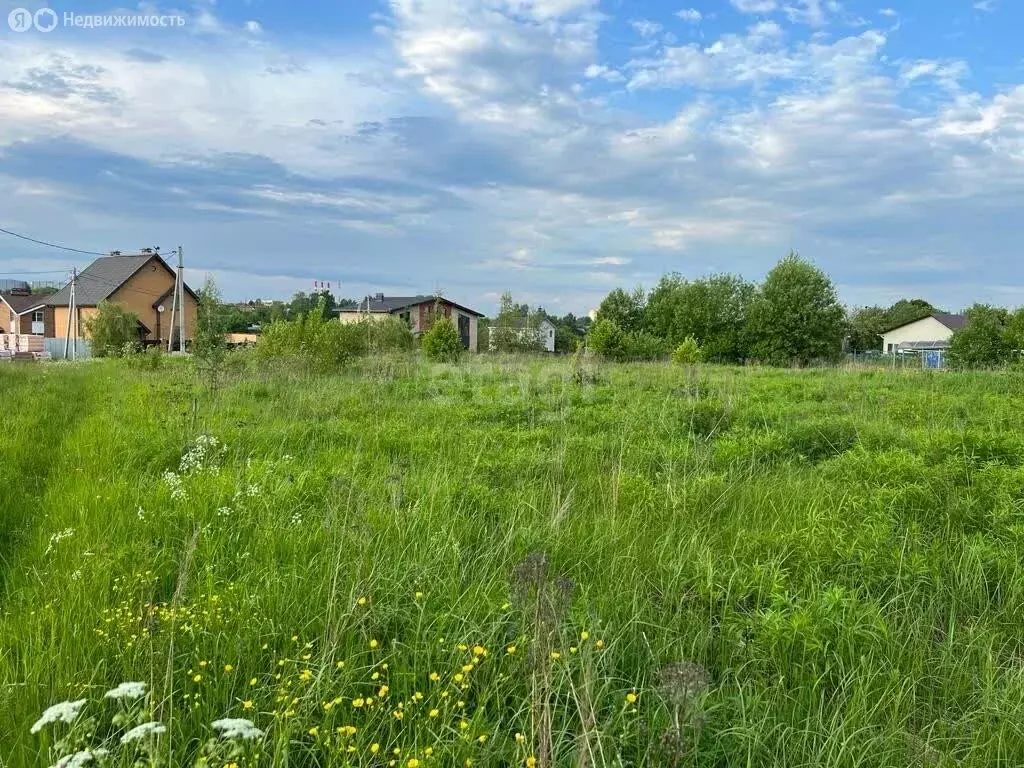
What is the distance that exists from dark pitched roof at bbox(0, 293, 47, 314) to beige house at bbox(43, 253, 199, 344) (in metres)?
7.23

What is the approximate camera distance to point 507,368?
1933 cm

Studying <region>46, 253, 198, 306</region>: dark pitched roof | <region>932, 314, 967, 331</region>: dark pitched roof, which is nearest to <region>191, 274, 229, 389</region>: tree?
<region>46, 253, 198, 306</region>: dark pitched roof

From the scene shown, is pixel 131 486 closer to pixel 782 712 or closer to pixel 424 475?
pixel 424 475

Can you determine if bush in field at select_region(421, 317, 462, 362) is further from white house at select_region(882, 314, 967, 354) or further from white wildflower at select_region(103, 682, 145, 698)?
white house at select_region(882, 314, 967, 354)

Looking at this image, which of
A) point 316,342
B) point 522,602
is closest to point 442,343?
point 316,342

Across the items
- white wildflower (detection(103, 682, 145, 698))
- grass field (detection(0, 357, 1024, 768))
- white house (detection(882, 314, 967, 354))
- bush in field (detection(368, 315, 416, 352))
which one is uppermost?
white house (detection(882, 314, 967, 354))

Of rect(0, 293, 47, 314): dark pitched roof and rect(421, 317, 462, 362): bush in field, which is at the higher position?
rect(0, 293, 47, 314): dark pitched roof

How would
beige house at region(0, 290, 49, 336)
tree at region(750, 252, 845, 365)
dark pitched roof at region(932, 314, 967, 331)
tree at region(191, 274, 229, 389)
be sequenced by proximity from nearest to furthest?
tree at region(191, 274, 229, 389)
tree at region(750, 252, 845, 365)
beige house at region(0, 290, 49, 336)
dark pitched roof at region(932, 314, 967, 331)

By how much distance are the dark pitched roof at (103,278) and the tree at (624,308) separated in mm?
36969

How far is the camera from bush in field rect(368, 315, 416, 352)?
83.8 ft

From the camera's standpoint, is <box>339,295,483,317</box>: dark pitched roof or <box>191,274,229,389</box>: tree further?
<box>339,295,483,317</box>: dark pitched roof

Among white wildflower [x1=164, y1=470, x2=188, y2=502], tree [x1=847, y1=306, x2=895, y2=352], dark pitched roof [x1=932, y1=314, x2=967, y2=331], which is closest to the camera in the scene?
white wildflower [x1=164, y1=470, x2=188, y2=502]

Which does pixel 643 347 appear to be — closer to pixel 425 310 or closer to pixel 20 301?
pixel 425 310

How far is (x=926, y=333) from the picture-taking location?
207 feet
